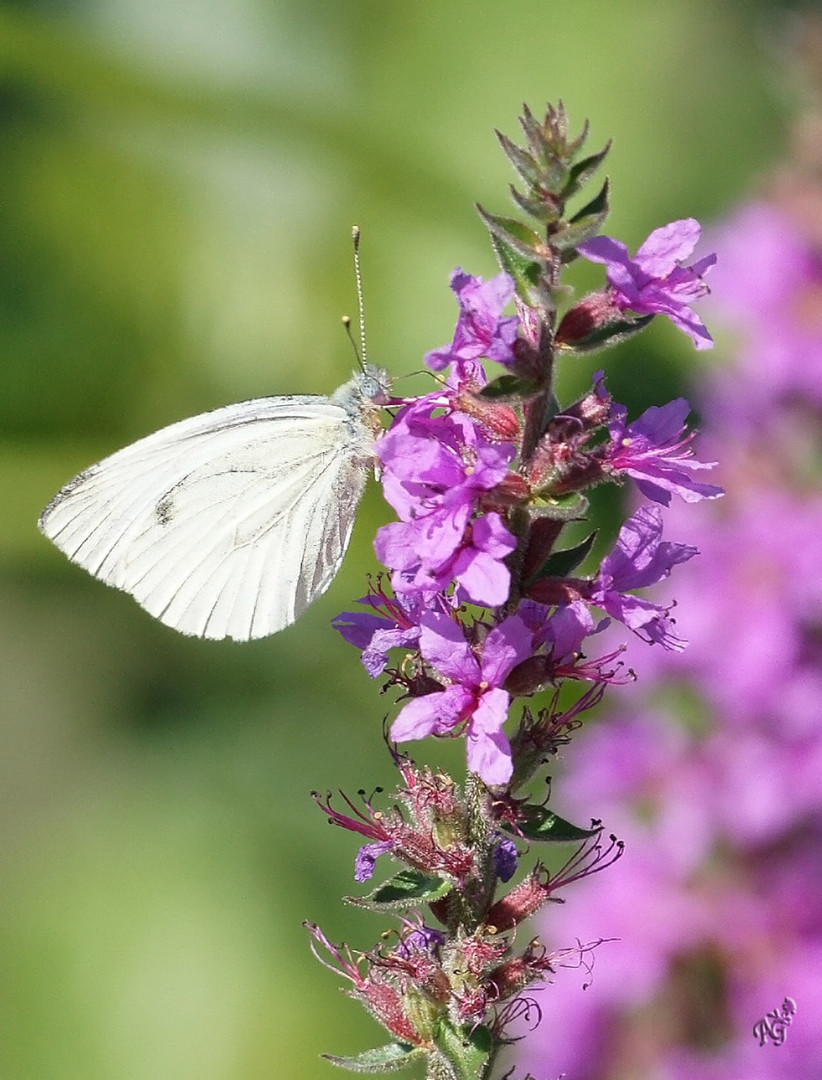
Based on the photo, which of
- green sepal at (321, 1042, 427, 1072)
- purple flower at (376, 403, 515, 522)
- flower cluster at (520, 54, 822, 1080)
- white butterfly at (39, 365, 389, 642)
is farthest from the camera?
flower cluster at (520, 54, 822, 1080)

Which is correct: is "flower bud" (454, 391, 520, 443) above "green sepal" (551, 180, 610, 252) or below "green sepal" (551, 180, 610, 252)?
below

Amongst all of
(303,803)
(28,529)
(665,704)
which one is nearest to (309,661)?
(303,803)

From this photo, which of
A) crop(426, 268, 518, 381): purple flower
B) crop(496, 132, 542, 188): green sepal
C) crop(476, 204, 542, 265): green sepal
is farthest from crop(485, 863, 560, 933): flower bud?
crop(496, 132, 542, 188): green sepal

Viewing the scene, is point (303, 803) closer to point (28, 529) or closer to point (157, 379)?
point (28, 529)

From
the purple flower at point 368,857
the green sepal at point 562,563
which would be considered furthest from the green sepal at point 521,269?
the purple flower at point 368,857

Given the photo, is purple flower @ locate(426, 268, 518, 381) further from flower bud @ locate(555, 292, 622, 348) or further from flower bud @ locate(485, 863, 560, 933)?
flower bud @ locate(485, 863, 560, 933)

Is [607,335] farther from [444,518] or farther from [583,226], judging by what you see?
[444,518]

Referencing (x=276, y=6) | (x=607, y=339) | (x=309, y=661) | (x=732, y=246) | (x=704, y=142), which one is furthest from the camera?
(x=276, y=6)

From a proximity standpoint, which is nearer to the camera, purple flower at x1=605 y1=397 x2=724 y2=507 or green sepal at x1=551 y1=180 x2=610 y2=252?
green sepal at x1=551 y1=180 x2=610 y2=252
